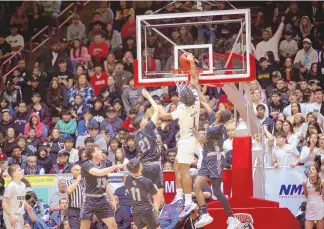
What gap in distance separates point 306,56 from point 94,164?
9257 mm

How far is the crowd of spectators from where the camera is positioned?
2070cm

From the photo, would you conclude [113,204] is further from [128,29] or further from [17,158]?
[128,29]

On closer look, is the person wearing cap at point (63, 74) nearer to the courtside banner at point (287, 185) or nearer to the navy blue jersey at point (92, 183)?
the courtside banner at point (287, 185)

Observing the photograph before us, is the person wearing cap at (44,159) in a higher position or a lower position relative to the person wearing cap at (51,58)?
lower

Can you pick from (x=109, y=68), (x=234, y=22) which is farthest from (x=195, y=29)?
(x=109, y=68)

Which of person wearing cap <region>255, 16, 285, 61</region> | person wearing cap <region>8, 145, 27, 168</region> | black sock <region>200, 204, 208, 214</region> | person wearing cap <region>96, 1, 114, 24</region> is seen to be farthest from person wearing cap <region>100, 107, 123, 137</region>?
black sock <region>200, 204, 208, 214</region>

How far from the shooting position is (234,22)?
60.3ft

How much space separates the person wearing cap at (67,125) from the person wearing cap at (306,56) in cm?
567

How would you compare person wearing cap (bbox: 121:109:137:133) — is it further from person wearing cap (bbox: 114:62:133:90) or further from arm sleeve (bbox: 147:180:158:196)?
arm sleeve (bbox: 147:180:158:196)

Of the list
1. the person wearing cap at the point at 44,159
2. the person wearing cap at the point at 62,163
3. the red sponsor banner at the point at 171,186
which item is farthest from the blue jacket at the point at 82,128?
the red sponsor banner at the point at 171,186

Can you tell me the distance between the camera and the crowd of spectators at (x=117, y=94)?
20703mm

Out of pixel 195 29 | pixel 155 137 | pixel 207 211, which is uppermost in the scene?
pixel 195 29

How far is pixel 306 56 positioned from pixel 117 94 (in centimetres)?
474

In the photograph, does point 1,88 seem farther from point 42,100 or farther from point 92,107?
point 92,107
